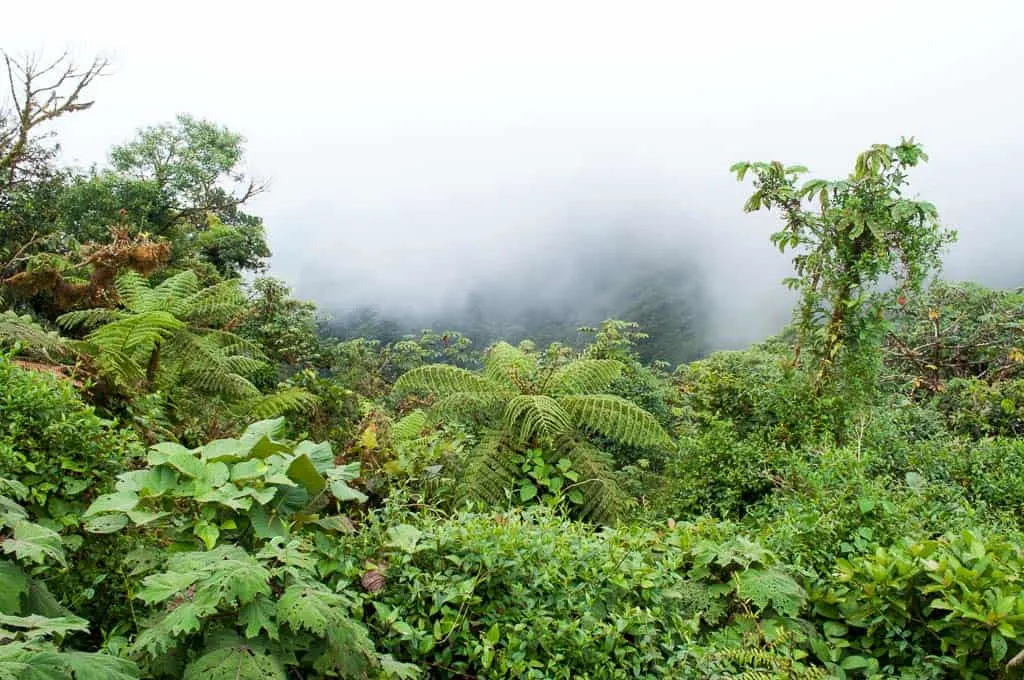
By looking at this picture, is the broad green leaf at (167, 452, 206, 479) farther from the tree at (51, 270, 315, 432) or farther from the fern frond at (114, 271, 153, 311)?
the fern frond at (114, 271, 153, 311)

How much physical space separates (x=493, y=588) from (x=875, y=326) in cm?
327

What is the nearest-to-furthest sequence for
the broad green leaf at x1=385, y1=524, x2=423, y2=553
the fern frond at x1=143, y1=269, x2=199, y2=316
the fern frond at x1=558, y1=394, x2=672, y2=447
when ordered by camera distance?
the broad green leaf at x1=385, y1=524, x2=423, y2=553
the fern frond at x1=558, y1=394, x2=672, y2=447
the fern frond at x1=143, y1=269, x2=199, y2=316

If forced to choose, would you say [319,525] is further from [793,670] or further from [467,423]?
[467,423]

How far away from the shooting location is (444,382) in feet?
14.5

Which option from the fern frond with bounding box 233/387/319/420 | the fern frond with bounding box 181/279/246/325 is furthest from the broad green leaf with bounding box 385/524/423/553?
the fern frond with bounding box 181/279/246/325

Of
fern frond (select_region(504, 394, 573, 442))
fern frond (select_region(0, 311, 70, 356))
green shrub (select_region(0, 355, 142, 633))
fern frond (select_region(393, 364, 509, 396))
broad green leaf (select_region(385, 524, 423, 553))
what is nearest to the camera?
green shrub (select_region(0, 355, 142, 633))

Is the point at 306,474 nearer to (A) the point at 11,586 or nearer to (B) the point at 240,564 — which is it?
(B) the point at 240,564

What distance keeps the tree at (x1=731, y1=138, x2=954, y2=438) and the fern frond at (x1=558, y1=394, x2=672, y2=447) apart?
1.08 metres

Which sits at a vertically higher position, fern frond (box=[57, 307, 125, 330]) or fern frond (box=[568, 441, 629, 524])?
fern frond (box=[57, 307, 125, 330])

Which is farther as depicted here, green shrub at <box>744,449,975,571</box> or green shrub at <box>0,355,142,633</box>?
green shrub at <box>744,449,975,571</box>

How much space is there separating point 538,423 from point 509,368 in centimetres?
88

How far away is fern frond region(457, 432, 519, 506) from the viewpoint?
3.33 metres

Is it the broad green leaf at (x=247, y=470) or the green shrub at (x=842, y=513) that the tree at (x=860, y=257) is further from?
the broad green leaf at (x=247, y=470)

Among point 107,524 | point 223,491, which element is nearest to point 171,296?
point 107,524
